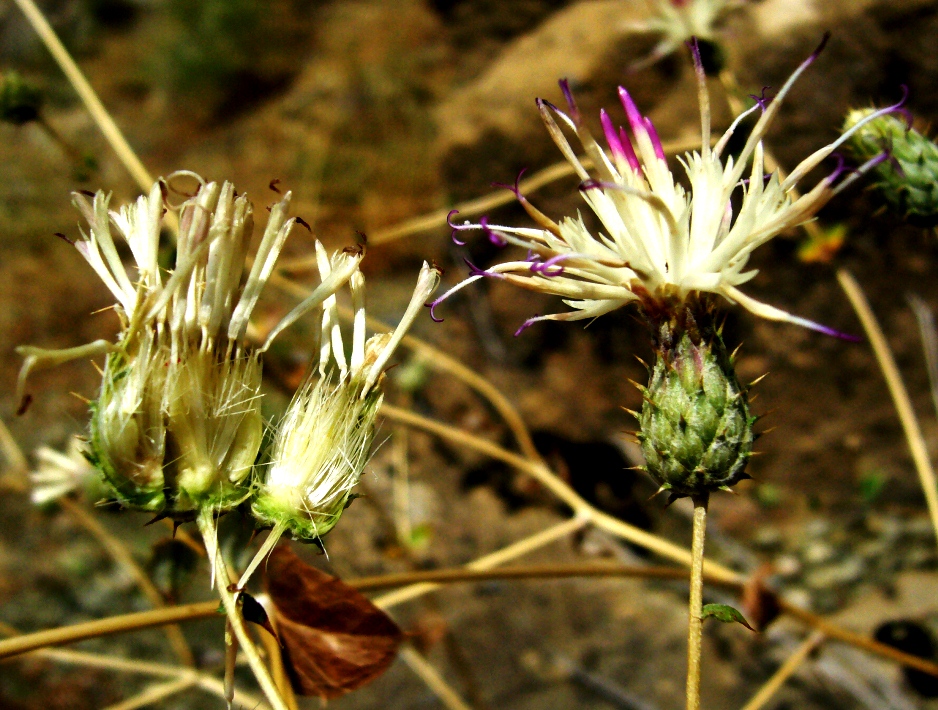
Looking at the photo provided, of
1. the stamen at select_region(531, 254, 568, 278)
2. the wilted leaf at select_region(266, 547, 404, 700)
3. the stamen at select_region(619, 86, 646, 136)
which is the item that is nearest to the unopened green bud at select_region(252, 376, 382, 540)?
the wilted leaf at select_region(266, 547, 404, 700)

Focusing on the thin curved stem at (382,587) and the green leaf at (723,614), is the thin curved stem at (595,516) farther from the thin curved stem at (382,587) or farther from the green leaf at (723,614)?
the green leaf at (723,614)

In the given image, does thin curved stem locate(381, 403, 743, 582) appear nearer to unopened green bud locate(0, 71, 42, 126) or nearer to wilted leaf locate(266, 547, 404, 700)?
wilted leaf locate(266, 547, 404, 700)

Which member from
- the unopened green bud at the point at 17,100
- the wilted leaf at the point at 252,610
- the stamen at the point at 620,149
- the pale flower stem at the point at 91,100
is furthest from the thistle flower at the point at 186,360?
the unopened green bud at the point at 17,100

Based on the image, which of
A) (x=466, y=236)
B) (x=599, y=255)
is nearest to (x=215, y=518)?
(x=599, y=255)

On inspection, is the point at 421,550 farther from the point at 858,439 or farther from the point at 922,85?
the point at 922,85

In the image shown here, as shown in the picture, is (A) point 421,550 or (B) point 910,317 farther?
(A) point 421,550

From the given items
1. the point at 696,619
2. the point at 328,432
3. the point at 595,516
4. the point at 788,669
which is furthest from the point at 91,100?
the point at 788,669
